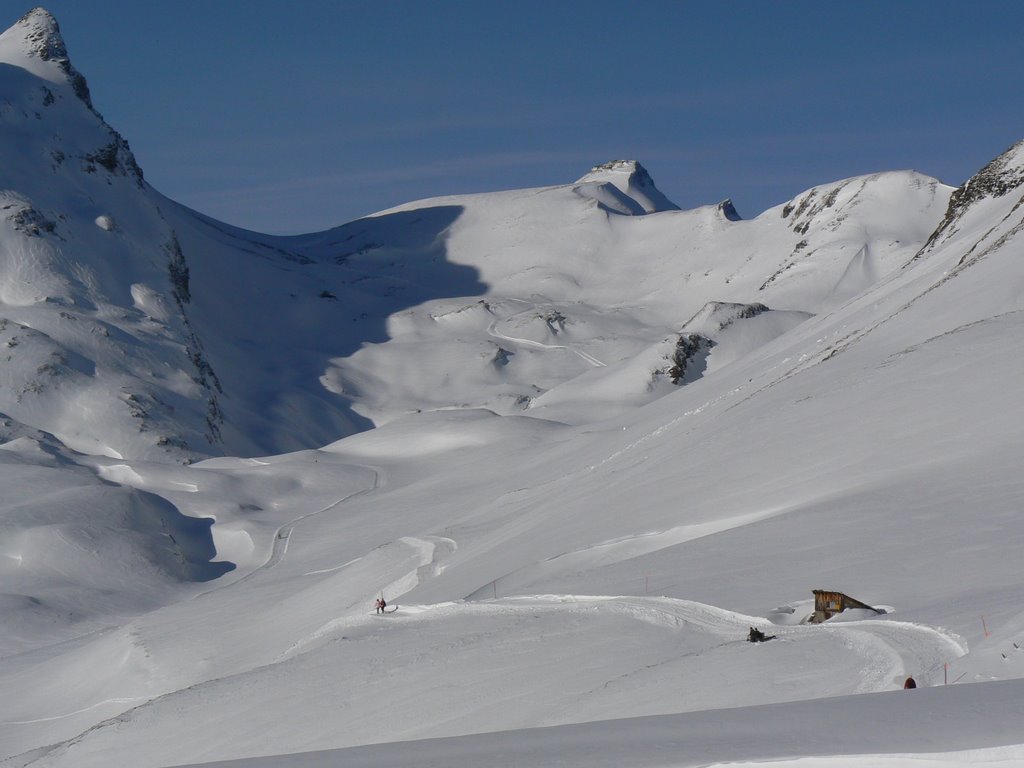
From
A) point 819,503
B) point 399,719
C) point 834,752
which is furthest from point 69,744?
point 834,752

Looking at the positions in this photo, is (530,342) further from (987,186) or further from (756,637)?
(756,637)

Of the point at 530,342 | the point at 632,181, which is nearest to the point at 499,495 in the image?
the point at 530,342

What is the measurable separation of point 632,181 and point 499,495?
122 metres

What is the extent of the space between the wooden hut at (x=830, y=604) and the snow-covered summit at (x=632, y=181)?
14260 cm

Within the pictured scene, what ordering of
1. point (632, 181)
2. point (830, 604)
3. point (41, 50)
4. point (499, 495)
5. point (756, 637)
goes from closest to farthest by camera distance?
point (756, 637), point (830, 604), point (499, 495), point (41, 50), point (632, 181)

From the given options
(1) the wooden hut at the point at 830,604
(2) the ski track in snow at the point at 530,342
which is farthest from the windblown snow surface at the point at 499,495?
(2) the ski track in snow at the point at 530,342

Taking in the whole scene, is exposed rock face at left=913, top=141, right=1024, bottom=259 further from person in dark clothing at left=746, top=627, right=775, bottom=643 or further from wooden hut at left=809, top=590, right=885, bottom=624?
person in dark clothing at left=746, top=627, right=775, bottom=643

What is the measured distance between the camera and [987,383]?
88.2ft

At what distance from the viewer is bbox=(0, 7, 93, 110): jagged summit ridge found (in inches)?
4232

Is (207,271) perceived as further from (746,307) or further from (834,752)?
(834,752)

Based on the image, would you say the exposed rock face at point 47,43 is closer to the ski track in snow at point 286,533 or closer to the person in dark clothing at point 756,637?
the ski track in snow at point 286,533

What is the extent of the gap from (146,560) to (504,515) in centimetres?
1715

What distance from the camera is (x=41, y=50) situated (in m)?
109

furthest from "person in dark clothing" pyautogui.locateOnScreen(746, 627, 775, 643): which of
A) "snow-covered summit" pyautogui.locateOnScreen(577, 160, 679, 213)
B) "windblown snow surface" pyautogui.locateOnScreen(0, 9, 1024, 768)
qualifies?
"snow-covered summit" pyautogui.locateOnScreen(577, 160, 679, 213)
